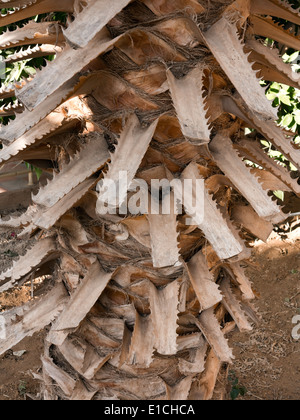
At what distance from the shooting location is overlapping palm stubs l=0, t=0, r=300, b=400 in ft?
3.81

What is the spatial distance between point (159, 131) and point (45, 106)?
26 centimetres

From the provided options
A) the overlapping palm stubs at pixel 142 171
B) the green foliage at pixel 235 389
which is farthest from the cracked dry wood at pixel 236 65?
the green foliage at pixel 235 389

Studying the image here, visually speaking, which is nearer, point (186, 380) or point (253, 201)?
point (253, 201)

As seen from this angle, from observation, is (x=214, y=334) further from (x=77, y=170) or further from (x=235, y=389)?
(x=235, y=389)

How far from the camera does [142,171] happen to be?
1.30 metres

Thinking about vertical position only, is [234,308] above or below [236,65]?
below

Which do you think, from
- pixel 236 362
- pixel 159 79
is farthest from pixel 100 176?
pixel 236 362

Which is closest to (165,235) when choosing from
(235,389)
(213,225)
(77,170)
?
(213,225)

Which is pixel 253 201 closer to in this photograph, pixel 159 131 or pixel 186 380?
pixel 159 131

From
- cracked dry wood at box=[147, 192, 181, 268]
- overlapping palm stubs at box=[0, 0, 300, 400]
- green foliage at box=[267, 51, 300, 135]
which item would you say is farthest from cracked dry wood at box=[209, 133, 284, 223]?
green foliage at box=[267, 51, 300, 135]

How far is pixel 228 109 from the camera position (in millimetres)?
1326

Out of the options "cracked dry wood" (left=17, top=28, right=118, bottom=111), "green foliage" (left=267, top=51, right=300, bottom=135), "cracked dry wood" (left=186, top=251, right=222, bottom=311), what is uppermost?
"cracked dry wood" (left=17, top=28, right=118, bottom=111)

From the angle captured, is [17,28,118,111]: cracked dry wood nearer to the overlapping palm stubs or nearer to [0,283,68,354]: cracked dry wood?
the overlapping palm stubs

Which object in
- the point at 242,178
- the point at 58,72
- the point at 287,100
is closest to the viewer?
the point at 58,72
